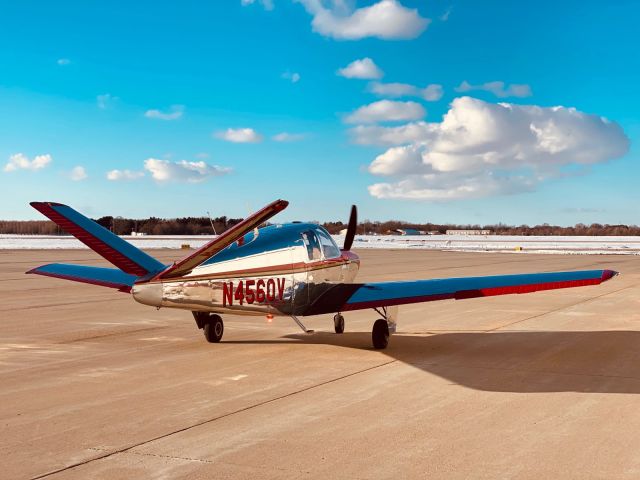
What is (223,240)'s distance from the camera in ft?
32.6

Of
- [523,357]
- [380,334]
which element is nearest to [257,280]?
[380,334]

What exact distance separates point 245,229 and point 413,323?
24.7ft

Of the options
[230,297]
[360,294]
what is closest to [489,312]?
[360,294]

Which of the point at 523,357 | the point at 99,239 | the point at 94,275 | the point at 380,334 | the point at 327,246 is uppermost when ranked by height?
the point at 99,239

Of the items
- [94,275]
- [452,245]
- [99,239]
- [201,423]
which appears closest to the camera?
[201,423]

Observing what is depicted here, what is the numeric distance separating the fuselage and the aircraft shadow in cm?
168

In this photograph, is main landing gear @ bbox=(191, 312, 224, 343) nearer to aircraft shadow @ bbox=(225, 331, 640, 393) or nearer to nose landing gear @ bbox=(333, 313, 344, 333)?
aircraft shadow @ bbox=(225, 331, 640, 393)

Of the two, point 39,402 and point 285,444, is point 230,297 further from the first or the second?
point 285,444

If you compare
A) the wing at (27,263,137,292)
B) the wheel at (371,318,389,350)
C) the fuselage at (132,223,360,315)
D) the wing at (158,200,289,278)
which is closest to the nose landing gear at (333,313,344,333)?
the wheel at (371,318,389,350)

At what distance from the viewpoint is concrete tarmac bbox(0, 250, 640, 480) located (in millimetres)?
5863

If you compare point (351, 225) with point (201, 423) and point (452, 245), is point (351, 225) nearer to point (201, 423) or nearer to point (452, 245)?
point (201, 423)

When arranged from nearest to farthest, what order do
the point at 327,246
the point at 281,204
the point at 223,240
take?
the point at 281,204 → the point at 223,240 → the point at 327,246

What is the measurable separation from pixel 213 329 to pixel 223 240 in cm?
334

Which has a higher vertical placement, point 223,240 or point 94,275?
point 223,240
